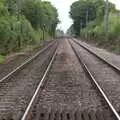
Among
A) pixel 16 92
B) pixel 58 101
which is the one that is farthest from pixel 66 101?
pixel 16 92

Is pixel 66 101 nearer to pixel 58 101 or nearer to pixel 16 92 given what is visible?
pixel 58 101

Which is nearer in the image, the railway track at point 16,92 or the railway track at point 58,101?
the railway track at point 58,101

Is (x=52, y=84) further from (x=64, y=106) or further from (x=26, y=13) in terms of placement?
(x=26, y=13)

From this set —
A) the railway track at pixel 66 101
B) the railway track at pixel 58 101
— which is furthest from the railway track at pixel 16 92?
the railway track at pixel 66 101

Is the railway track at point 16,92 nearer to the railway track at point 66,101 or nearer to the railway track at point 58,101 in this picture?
the railway track at point 58,101

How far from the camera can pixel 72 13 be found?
546 feet

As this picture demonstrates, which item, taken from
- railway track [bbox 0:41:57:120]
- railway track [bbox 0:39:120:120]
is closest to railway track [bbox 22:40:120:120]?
railway track [bbox 0:39:120:120]

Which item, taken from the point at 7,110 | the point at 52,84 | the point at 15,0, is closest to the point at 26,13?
the point at 15,0

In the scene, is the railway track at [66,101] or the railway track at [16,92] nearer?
the railway track at [66,101]

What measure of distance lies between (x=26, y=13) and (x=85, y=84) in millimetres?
59152

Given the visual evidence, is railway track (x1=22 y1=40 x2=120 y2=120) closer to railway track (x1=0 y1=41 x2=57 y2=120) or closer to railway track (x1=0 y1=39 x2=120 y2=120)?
railway track (x1=0 y1=39 x2=120 y2=120)

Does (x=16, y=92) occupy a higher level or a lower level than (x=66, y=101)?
lower

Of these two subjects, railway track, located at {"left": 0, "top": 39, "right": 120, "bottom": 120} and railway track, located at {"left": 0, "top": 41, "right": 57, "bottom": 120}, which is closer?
railway track, located at {"left": 0, "top": 39, "right": 120, "bottom": 120}

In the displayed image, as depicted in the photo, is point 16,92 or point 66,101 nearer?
point 66,101
